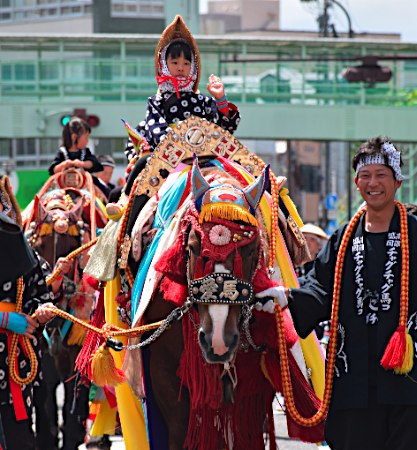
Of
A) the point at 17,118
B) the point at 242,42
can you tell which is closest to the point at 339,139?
the point at 242,42

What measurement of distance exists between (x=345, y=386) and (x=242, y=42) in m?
26.1

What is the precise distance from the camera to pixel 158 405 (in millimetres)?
8328

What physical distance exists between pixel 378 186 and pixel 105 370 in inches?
97.0

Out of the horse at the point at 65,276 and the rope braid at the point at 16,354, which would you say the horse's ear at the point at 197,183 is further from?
the horse at the point at 65,276

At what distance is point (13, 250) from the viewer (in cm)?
731

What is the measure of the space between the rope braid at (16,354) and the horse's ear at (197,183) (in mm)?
1583

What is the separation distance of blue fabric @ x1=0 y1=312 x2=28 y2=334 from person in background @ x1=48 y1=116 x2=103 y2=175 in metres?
4.77

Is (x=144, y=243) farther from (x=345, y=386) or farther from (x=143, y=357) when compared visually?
(x=345, y=386)

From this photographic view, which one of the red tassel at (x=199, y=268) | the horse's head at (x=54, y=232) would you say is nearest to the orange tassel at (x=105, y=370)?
the red tassel at (x=199, y=268)

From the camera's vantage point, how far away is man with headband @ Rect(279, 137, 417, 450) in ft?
22.8

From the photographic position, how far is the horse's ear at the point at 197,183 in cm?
768

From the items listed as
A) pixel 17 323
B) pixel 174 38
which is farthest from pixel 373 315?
pixel 174 38

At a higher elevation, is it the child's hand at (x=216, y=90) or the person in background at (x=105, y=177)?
the child's hand at (x=216, y=90)

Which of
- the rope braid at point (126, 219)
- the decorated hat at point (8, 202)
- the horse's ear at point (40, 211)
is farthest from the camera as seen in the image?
the horse's ear at point (40, 211)
